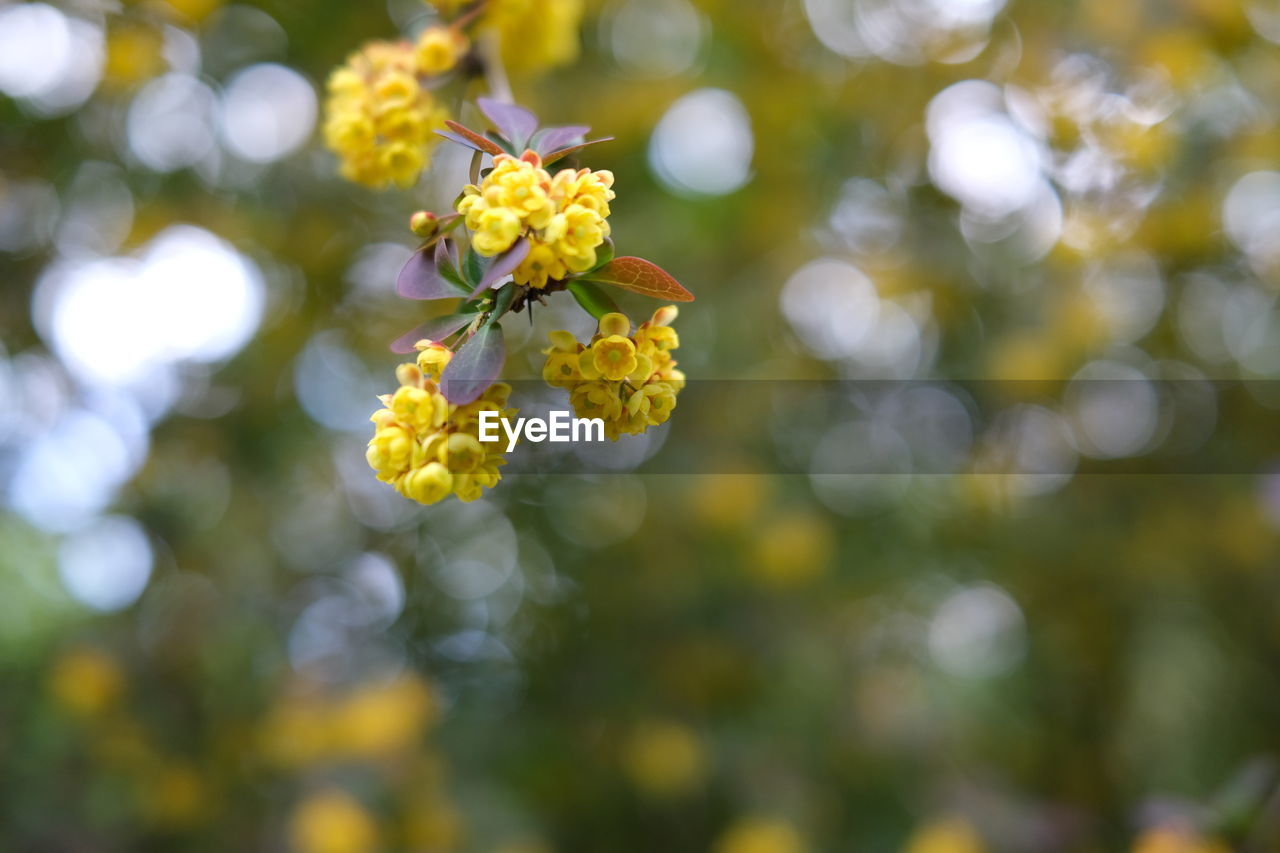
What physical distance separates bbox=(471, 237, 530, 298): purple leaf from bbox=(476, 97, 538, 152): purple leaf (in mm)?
155

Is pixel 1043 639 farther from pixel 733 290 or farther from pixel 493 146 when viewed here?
pixel 493 146

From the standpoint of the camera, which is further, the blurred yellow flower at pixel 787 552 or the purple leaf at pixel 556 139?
the blurred yellow flower at pixel 787 552

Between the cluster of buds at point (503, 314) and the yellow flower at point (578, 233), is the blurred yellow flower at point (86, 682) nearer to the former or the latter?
the cluster of buds at point (503, 314)

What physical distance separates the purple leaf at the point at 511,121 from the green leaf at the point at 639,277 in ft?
0.50

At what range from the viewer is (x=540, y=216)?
64cm

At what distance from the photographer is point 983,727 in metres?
3.21

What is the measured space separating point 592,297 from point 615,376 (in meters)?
0.08

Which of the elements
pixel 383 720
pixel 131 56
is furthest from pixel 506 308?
pixel 131 56

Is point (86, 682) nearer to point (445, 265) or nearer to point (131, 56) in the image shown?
point (131, 56)

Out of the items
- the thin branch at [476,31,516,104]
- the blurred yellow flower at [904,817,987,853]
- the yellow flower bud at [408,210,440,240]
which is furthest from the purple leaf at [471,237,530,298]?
the blurred yellow flower at [904,817,987,853]

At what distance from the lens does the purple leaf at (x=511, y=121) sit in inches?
29.9

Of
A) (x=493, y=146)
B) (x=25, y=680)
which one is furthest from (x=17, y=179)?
(x=493, y=146)

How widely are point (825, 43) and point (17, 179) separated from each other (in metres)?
2.20

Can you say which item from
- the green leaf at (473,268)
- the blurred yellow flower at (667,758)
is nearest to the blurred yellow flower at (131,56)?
the green leaf at (473,268)
